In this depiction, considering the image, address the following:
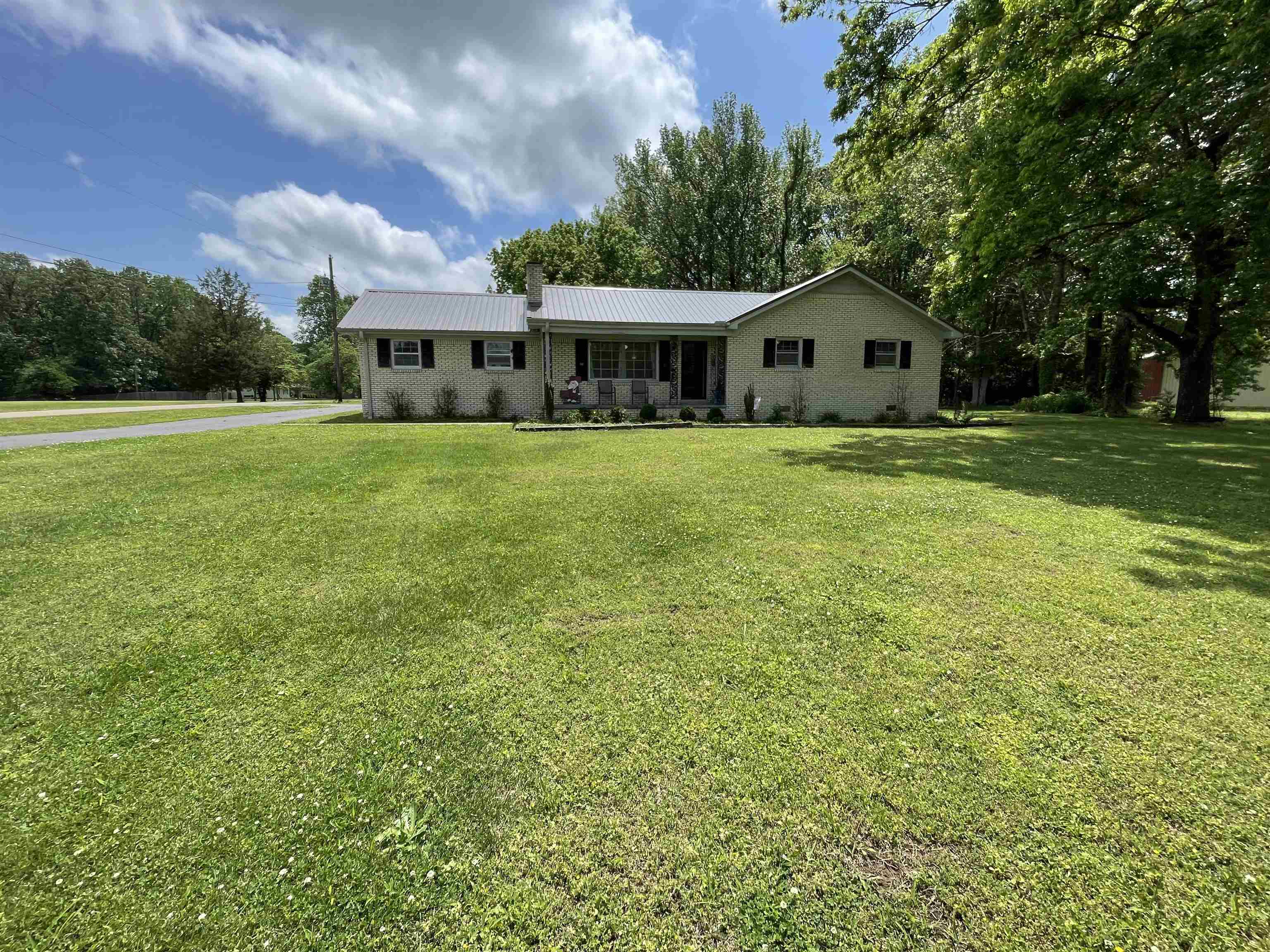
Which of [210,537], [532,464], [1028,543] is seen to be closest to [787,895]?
[1028,543]

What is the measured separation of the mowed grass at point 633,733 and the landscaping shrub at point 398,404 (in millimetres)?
12356

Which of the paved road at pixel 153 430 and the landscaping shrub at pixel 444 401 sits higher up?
the landscaping shrub at pixel 444 401

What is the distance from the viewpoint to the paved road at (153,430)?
1078 centimetres

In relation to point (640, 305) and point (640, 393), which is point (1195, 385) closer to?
point (640, 393)

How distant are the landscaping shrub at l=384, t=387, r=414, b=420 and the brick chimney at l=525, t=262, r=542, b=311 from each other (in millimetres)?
5582

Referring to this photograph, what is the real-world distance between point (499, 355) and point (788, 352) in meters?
10.4

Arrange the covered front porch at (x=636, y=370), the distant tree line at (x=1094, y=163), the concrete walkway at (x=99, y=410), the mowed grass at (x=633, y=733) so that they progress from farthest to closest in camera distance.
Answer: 1. the covered front porch at (x=636, y=370)
2. the concrete walkway at (x=99, y=410)
3. the distant tree line at (x=1094, y=163)
4. the mowed grass at (x=633, y=733)

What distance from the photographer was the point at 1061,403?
21734 millimetres

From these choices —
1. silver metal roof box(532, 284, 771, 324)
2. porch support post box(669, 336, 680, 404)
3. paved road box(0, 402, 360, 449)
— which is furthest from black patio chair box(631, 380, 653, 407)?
paved road box(0, 402, 360, 449)

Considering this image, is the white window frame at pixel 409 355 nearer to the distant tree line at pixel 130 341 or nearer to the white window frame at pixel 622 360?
the white window frame at pixel 622 360

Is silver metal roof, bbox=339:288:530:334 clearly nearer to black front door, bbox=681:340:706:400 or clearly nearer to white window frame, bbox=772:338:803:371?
black front door, bbox=681:340:706:400

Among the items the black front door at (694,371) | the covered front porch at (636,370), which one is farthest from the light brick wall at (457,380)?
the black front door at (694,371)

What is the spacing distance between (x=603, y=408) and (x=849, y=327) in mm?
9307

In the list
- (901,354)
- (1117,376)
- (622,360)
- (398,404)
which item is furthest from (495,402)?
(1117,376)
